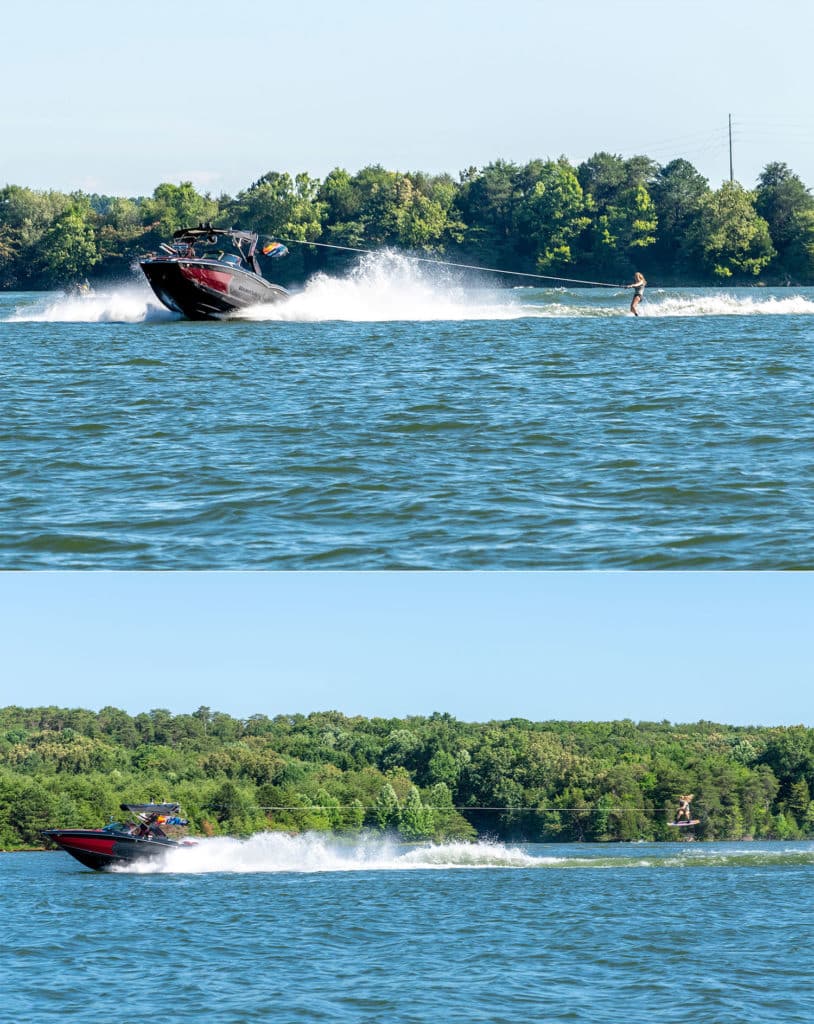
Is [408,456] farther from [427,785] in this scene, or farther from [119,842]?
[427,785]

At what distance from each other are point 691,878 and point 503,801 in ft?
117

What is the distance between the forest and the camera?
5778 cm

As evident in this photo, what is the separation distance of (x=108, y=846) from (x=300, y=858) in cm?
1266

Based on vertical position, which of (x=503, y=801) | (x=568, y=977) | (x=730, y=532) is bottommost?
(x=503, y=801)

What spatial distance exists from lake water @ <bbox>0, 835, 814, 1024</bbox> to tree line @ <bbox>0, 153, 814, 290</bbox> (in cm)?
5037

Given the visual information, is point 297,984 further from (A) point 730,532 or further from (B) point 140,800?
(B) point 140,800

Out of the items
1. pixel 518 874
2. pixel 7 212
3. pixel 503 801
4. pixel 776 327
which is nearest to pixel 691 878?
pixel 518 874

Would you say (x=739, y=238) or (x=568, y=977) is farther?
(x=739, y=238)

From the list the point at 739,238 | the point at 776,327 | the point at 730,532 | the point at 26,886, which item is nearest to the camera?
the point at 730,532

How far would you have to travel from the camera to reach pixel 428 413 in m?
20.4

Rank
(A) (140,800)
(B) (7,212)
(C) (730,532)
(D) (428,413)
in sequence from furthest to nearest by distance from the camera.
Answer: (B) (7,212), (A) (140,800), (D) (428,413), (C) (730,532)

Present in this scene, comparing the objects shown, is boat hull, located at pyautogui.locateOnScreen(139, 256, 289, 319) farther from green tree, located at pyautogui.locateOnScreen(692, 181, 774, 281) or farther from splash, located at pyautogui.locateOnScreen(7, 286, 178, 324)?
green tree, located at pyautogui.locateOnScreen(692, 181, 774, 281)

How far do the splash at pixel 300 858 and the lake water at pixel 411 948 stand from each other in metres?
1.15

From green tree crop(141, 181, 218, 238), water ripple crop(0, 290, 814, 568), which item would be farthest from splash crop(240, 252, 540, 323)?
green tree crop(141, 181, 218, 238)
